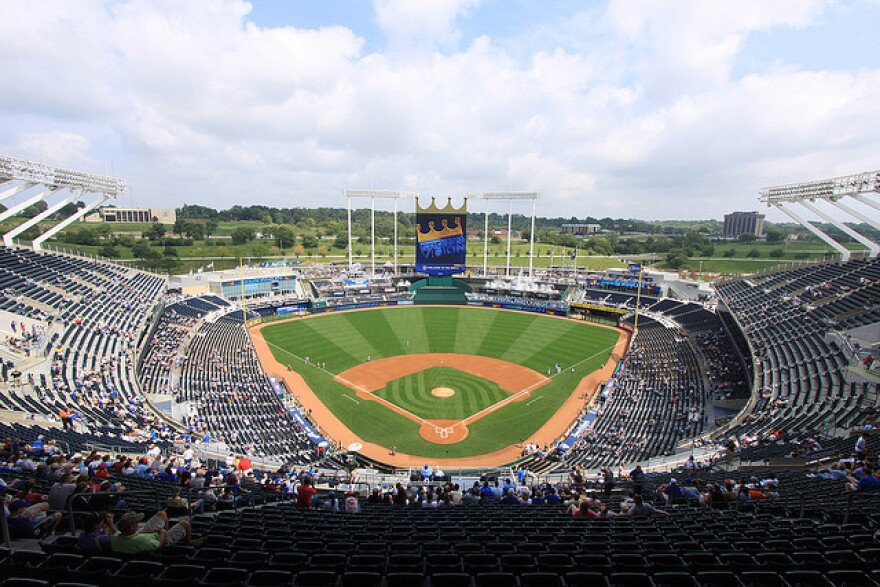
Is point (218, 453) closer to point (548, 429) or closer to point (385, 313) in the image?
point (548, 429)

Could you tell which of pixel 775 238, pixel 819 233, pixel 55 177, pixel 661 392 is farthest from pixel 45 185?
pixel 775 238

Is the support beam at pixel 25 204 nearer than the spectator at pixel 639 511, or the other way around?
the spectator at pixel 639 511

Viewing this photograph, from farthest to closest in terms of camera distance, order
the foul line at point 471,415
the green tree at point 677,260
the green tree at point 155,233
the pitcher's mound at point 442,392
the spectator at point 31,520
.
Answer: the green tree at point 677,260 < the green tree at point 155,233 < the pitcher's mound at point 442,392 < the foul line at point 471,415 < the spectator at point 31,520

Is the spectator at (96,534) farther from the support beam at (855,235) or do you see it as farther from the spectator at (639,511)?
the support beam at (855,235)

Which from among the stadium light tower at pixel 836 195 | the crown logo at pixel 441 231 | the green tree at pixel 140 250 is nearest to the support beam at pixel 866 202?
the stadium light tower at pixel 836 195

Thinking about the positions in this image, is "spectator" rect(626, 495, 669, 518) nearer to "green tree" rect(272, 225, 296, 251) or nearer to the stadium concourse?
the stadium concourse

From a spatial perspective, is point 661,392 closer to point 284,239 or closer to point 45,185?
point 45,185
